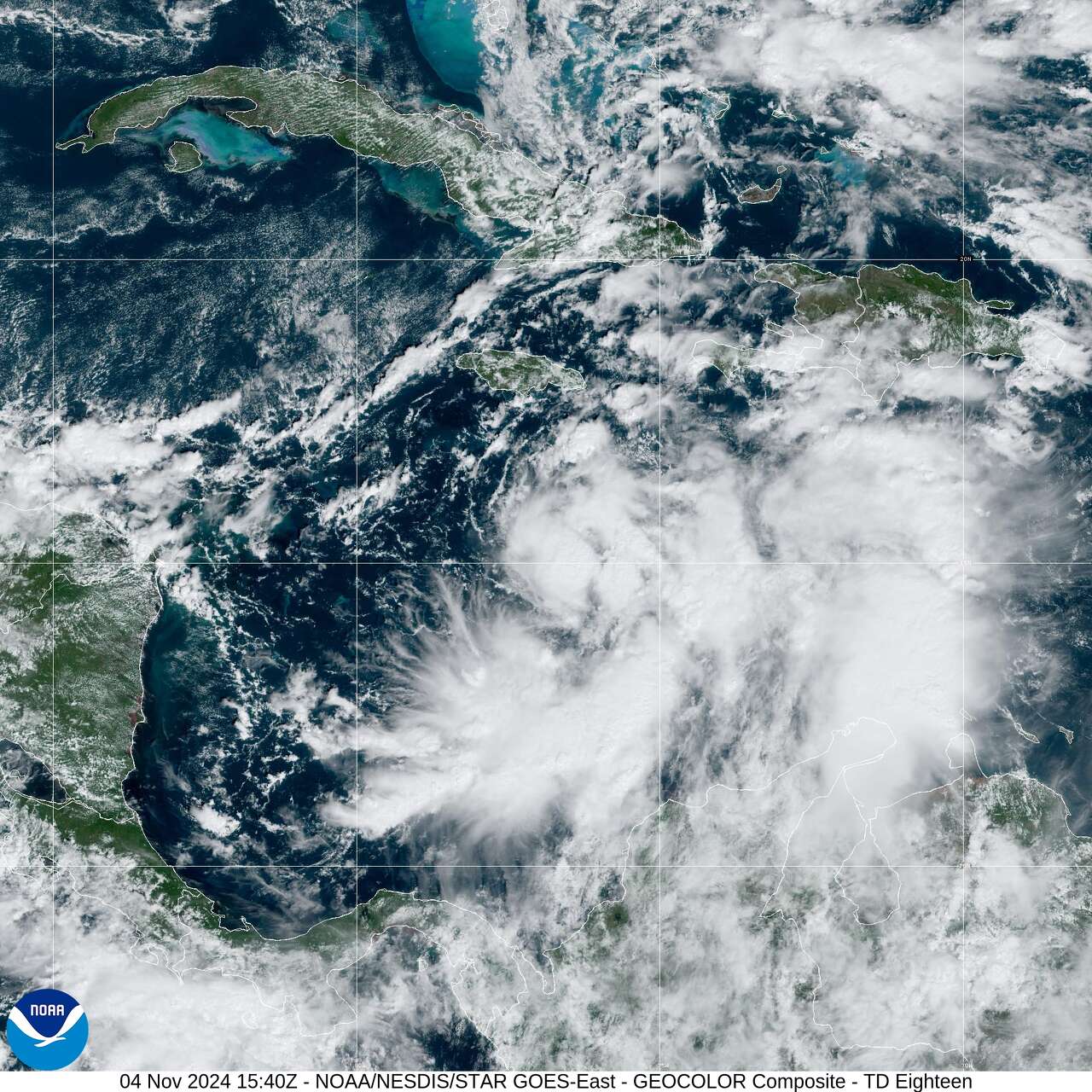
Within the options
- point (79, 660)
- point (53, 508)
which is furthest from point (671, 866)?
point (53, 508)

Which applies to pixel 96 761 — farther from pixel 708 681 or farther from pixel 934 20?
pixel 934 20

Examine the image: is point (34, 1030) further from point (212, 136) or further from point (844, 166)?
point (844, 166)

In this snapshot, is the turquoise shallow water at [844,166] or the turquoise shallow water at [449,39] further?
the turquoise shallow water at [449,39]

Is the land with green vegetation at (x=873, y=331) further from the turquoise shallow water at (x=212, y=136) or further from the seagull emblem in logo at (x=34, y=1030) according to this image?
the seagull emblem in logo at (x=34, y=1030)

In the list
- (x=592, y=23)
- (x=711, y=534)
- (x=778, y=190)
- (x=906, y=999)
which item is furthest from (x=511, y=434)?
(x=906, y=999)

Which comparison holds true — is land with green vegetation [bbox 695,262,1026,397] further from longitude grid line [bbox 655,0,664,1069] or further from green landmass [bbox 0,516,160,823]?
green landmass [bbox 0,516,160,823]

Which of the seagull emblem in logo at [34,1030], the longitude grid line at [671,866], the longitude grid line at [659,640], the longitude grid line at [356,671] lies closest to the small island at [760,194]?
the longitude grid line at [659,640]
